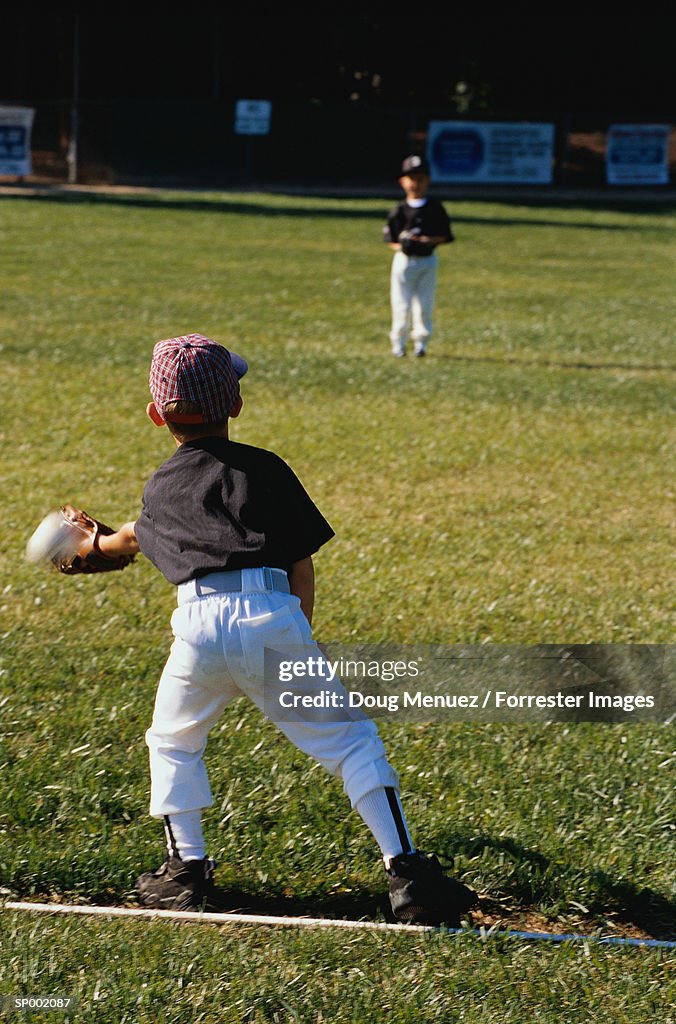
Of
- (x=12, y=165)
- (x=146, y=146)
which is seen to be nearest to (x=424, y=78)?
(x=146, y=146)

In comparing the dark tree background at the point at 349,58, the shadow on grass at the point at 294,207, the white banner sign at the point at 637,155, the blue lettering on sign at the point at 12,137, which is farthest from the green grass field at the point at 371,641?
the white banner sign at the point at 637,155

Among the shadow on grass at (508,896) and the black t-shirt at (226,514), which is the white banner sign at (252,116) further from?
the shadow on grass at (508,896)

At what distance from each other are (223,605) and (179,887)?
89cm

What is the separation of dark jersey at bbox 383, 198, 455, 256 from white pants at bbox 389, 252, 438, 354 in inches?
5.1

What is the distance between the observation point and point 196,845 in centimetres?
379

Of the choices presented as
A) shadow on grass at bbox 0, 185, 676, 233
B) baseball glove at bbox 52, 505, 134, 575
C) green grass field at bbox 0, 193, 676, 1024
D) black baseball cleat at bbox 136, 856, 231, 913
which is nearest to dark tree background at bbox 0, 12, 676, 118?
shadow on grass at bbox 0, 185, 676, 233

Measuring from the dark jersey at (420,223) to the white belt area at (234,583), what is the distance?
9.06m

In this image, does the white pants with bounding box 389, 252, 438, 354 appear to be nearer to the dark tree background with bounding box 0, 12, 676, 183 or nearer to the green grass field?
the green grass field

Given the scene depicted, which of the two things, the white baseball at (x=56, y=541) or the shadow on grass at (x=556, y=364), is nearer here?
the white baseball at (x=56, y=541)

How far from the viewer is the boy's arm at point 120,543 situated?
389 cm

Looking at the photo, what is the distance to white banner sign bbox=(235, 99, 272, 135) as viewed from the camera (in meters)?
36.8

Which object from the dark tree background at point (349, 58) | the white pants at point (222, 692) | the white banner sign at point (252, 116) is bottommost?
the white pants at point (222, 692)

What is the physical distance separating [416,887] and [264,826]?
72 centimetres

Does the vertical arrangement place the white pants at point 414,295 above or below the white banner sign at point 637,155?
below
